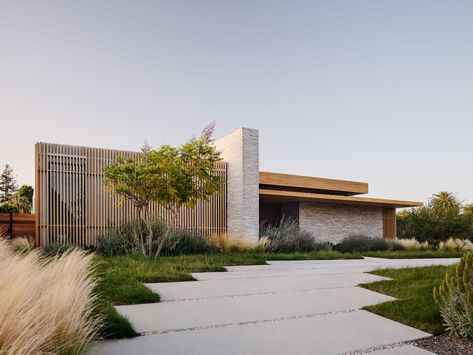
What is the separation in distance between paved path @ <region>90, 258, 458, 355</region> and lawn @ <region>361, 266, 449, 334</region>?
155mm

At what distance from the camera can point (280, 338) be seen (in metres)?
3.15

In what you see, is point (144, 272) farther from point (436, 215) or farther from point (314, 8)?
point (436, 215)

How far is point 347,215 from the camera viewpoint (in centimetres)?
1934

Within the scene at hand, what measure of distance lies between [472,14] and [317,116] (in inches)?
207

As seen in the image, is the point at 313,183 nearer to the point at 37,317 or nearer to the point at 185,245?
the point at 185,245

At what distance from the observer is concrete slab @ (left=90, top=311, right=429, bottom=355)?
9.15 ft

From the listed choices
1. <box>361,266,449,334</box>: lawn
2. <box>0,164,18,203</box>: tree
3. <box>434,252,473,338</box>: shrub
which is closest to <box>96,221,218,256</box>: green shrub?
<box>361,266,449,334</box>: lawn

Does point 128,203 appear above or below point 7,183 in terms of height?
below

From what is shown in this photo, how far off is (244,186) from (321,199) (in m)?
5.25

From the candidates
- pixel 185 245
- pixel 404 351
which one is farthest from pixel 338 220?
pixel 404 351

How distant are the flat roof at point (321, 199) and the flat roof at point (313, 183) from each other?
85 centimetres

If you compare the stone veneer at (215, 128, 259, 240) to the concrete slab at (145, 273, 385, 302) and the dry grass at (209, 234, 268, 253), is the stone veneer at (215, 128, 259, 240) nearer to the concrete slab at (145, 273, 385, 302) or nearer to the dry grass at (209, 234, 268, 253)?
the dry grass at (209, 234, 268, 253)

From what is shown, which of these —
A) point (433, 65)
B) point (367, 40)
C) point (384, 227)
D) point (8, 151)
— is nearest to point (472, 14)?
point (433, 65)

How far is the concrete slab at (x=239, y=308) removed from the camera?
3.47m
